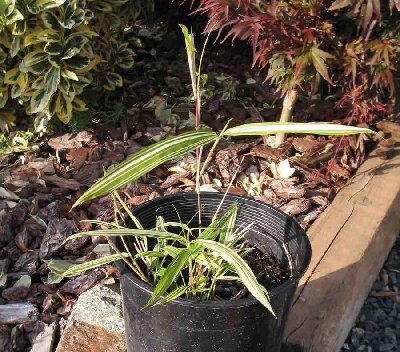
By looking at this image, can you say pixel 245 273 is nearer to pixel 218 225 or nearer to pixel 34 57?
pixel 218 225

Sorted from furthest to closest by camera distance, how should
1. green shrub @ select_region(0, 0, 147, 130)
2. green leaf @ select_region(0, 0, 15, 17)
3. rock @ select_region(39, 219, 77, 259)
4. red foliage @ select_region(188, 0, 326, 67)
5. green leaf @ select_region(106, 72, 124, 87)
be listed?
green leaf @ select_region(106, 72, 124, 87)
green shrub @ select_region(0, 0, 147, 130)
green leaf @ select_region(0, 0, 15, 17)
red foliage @ select_region(188, 0, 326, 67)
rock @ select_region(39, 219, 77, 259)

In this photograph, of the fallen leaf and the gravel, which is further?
the fallen leaf

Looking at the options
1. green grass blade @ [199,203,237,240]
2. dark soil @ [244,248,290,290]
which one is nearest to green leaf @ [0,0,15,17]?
green grass blade @ [199,203,237,240]

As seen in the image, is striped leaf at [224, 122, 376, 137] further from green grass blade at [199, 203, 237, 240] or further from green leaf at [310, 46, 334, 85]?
green leaf at [310, 46, 334, 85]

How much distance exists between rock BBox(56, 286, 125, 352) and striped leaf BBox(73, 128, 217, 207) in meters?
0.78

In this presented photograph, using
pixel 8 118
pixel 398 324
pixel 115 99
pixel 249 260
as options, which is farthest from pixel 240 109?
pixel 249 260

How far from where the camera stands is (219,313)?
4.75 ft

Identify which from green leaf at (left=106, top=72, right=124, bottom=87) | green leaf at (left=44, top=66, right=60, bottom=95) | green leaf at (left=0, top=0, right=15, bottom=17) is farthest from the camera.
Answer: green leaf at (left=106, top=72, right=124, bottom=87)

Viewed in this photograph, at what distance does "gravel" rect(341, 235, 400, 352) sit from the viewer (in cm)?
239

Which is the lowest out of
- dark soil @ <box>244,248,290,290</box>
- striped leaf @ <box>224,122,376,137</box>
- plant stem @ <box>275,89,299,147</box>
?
plant stem @ <box>275,89,299,147</box>

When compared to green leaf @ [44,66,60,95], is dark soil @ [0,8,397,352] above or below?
below

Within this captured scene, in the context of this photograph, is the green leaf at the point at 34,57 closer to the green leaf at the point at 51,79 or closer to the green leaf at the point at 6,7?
the green leaf at the point at 51,79

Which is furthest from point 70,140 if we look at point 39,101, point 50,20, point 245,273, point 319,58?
point 245,273

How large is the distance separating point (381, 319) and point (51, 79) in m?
1.81
